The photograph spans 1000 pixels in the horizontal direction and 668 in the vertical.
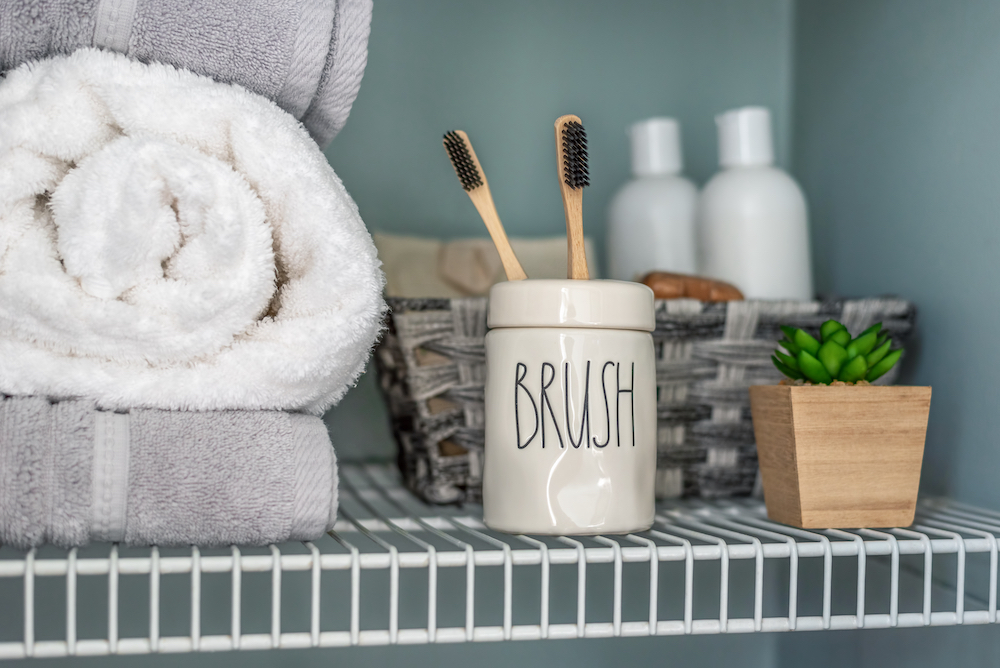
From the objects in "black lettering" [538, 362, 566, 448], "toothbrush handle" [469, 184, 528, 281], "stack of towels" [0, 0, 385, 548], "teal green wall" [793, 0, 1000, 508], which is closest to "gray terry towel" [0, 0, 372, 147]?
"stack of towels" [0, 0, 385, 548]

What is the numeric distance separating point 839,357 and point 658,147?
31 cm

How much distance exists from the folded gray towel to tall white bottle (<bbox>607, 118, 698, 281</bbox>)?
40 cm

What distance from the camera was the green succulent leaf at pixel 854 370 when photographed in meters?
0.53

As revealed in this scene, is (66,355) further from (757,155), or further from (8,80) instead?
(757,155)

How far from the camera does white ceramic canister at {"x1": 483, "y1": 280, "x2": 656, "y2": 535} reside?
0.49m

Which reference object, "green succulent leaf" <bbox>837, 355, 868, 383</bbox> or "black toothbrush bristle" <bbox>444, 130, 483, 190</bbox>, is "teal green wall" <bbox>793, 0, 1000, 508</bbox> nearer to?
"green succulent leaf" <bbox>837, 355, 868, 383</bbox>

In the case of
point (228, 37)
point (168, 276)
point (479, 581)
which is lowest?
point (479, 581)

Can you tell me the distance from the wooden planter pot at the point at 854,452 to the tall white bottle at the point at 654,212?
10.0 inches

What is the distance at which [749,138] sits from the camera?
727 mm

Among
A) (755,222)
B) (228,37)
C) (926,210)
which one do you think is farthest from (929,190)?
(228,37)

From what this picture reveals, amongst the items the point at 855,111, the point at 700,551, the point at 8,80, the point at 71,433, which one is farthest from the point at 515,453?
the point at 855,111

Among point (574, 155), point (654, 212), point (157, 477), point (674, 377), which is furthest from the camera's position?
point (654, 212)

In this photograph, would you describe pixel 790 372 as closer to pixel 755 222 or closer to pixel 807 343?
pixel 807 343

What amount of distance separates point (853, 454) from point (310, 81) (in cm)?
40
